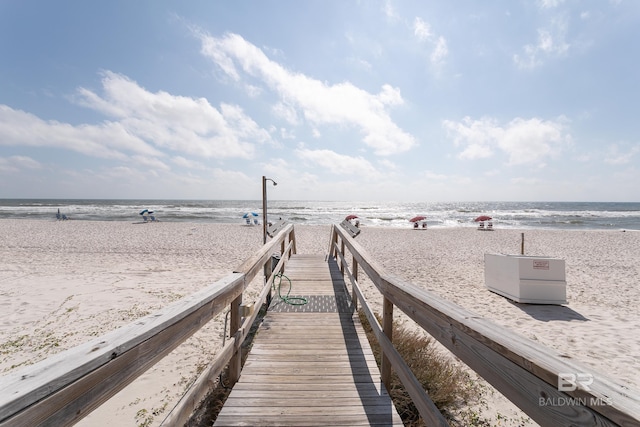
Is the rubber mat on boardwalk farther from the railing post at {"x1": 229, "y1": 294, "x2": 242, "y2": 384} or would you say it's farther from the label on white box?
the label on white box

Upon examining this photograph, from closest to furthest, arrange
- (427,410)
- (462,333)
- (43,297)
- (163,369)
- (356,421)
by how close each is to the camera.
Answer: (462,333) → (427,410) → (356,421) → (163,369) → (43,297)

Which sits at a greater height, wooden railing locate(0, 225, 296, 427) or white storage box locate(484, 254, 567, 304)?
wooden railing locate(0, 225, 296, 427)

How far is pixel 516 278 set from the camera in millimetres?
6680

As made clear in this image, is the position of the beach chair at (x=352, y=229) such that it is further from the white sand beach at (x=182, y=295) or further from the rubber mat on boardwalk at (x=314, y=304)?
the rubber mat on boardwalk at (x=314, y=304)

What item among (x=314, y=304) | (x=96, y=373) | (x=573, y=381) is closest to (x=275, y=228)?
(x=314, y=304)

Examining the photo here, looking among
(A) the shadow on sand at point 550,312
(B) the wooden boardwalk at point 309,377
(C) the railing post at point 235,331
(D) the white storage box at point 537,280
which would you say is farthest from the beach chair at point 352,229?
(C) the railing post at point 235,331

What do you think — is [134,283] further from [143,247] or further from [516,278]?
[516,278]

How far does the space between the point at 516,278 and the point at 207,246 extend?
503 inches

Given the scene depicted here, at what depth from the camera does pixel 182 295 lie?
6.63 meters

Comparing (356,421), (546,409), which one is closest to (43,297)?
(356,421)

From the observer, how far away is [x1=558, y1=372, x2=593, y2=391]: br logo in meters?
0.85

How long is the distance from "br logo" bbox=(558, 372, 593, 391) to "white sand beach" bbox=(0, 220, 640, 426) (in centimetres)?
279

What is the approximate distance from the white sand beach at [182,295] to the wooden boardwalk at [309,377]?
106 centimetres

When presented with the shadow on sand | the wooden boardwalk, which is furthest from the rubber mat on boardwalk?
the shadow on sand
